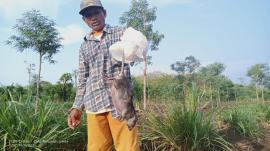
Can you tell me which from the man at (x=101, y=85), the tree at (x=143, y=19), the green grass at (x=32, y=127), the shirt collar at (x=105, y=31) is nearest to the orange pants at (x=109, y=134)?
the man at (x=101, y=85)

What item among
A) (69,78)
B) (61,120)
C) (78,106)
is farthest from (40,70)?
(78,106)

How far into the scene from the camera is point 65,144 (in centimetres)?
433

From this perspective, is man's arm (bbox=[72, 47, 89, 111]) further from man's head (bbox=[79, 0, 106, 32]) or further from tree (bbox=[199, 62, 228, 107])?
tree (bbox=[199, 62, 228, 107])

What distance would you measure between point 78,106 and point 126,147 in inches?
24.1

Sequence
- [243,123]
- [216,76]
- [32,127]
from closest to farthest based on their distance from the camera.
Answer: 1. [32,127]
2. [243,123]
3. [216,76]

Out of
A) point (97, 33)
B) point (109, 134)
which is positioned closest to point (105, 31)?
point (97, 33)

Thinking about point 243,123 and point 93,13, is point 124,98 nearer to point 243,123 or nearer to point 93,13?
point 93,13

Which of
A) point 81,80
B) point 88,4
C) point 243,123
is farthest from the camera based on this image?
point 243,123

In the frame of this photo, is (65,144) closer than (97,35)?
No

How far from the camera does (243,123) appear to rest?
20.0 ft

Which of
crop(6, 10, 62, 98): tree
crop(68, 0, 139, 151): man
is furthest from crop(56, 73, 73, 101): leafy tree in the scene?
crop(68, 0, 139, 151): man

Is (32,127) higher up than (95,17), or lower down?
lower down

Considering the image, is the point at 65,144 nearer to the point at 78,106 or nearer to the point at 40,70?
the point at 78,106

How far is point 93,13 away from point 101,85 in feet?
1.85
